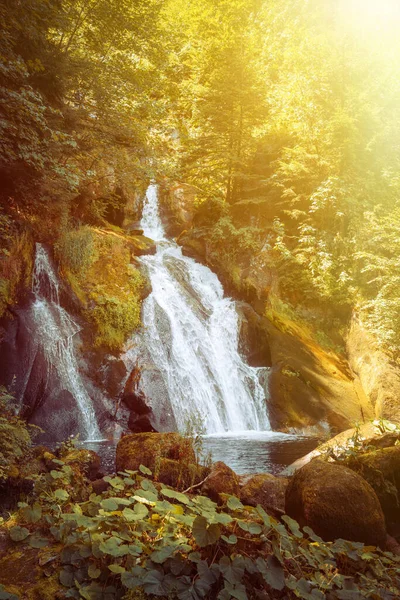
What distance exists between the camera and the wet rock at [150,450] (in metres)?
5.38

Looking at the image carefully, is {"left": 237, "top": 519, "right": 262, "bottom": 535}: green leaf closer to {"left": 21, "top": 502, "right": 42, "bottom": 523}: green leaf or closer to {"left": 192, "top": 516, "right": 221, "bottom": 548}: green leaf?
{"left": 192, "top": 516, "right": 221, "bottom": 548}: green leaf

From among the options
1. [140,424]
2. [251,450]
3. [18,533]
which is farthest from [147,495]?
[140,424]

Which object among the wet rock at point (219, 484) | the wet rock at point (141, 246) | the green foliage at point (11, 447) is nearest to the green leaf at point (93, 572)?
the wet rock at point (219, 484)

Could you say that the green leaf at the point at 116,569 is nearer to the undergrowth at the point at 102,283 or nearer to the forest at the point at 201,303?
the forest at the point at 201,303

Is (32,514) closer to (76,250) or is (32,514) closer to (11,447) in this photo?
(11,447)

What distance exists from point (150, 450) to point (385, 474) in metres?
3.13

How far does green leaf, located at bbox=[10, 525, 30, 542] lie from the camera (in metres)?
2.53

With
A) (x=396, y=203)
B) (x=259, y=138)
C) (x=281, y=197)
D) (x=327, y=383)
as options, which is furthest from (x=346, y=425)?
(x=259, y=138)

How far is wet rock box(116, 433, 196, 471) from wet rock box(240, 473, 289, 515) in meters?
0.93

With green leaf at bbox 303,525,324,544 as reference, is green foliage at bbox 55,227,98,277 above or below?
above

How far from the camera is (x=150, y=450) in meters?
5.46

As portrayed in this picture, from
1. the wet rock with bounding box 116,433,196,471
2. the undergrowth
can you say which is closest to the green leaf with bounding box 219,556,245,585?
the wet rock with bounding box 116,433,196,471

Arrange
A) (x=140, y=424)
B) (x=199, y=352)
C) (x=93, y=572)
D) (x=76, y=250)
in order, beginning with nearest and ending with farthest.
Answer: (x=93, y=572), (x=140, y=424), (x=76, y=250), (x=199, y=352)

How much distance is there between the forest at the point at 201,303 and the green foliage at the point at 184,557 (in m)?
0.02
